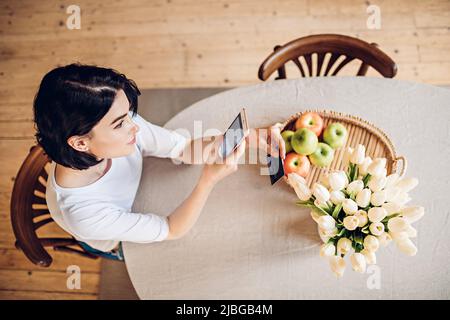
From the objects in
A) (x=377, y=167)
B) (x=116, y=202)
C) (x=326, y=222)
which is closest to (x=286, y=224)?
(x=326, y=222)

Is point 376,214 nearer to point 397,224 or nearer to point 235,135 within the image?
point 397,224

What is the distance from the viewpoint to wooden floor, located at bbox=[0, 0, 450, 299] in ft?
6.19

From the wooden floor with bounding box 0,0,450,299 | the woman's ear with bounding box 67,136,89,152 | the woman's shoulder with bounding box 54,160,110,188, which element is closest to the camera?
the woman's ear with bounding box 67,136,89,152

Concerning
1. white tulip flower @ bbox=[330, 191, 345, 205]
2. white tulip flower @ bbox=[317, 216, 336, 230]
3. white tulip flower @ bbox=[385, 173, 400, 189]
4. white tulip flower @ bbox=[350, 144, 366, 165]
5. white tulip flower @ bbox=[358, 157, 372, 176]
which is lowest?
white tulip flower @ bbox=[317, 216, 336, 230]

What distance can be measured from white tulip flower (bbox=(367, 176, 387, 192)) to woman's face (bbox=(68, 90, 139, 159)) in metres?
0.60

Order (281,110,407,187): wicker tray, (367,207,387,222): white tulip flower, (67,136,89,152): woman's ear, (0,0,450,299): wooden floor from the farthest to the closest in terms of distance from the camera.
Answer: (0,0,450,299): wooden floor < (281,110,407,187): wicker tray < (67,136,89,152): woman's ear < (367,207,387,222): white tulip flower

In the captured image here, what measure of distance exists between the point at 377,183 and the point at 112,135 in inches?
24.8

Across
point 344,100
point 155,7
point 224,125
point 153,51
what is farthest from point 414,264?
point 155,7

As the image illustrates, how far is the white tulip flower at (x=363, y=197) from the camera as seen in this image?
2.51ft

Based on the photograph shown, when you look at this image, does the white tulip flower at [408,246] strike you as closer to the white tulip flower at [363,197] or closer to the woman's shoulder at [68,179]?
the white tulip flower at [363,197]

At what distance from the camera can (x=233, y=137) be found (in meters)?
0.99

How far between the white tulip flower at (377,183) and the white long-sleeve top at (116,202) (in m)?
0.57

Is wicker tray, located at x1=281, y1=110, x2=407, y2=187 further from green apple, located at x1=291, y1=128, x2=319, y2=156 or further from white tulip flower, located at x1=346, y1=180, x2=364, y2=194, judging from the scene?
white tulip flower, located at x1=346, y1=180, x2=364, y2=194

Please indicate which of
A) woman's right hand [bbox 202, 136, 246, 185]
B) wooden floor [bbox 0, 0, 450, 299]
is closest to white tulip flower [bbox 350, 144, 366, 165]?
woman's right hand [bbox 202, 136, 246, 185]
